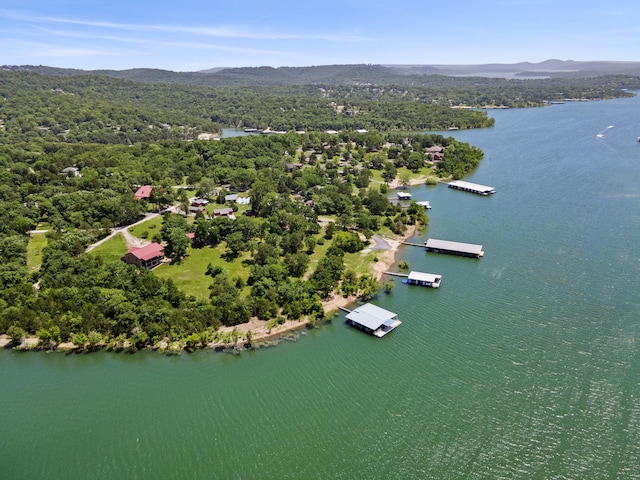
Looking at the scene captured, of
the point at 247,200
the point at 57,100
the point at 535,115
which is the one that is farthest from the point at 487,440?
the point at 535,115

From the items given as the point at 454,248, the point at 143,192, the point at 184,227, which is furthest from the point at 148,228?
the point at 454,248

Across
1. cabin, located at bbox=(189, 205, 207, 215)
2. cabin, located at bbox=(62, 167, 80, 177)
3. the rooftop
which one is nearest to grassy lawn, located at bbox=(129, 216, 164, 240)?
cabin, located at bbox=(189, 205, 207, 215)

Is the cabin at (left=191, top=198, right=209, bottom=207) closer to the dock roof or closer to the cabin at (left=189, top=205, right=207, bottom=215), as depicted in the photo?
the cabin at (left=189, top=205, right=207, bottom=215)

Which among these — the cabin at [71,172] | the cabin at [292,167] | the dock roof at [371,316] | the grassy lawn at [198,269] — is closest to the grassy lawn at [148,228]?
the grassy lawn at [198,269]

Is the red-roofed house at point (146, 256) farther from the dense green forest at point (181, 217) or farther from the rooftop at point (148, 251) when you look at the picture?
the dense green forest at point (181, 217)

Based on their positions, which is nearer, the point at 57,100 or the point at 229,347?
the point at 229,347

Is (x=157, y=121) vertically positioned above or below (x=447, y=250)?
above

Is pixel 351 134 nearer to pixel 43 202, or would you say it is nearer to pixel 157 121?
pixel 157 121
